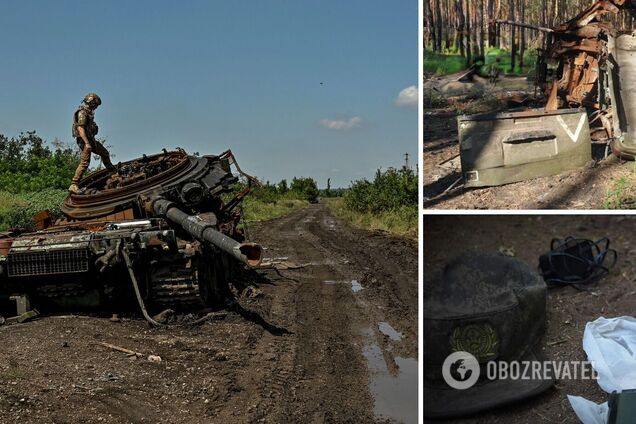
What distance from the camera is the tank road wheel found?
9125 mm

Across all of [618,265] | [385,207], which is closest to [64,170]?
[385,207]

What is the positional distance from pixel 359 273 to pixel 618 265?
10.3 metres

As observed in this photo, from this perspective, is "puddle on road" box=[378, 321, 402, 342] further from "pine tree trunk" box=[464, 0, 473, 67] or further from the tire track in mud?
"pine tree trunk" box=[464, 0, 473, 67]

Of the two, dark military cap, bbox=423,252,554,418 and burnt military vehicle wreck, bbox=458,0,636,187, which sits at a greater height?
burnt military vehicle wreck, bbox=458,0,636,187

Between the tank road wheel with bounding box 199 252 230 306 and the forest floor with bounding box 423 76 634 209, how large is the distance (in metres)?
6.68

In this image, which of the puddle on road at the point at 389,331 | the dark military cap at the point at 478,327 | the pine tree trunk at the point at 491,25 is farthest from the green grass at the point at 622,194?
the puddle on road at the point at 389,331

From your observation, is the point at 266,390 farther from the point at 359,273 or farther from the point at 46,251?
the point at 359,273

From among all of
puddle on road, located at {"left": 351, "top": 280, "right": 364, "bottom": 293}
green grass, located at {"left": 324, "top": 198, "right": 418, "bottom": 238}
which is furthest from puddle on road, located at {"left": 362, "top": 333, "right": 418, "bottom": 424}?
green grass, located at {"left": 324, "top": 198, "right": 418, "bottom": 238}

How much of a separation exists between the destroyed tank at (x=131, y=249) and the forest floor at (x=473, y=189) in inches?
176

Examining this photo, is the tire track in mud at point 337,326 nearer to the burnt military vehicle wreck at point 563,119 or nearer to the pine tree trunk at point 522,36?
the burnt military vehicle wreck at point 563,119

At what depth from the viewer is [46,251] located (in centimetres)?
841

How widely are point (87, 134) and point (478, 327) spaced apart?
896 centimetres

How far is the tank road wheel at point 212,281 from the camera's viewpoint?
359 inches

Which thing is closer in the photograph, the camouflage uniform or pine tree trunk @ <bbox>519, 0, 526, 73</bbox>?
pine tree trunk @ <bbox>519, 0, 526, 73</bbox>
